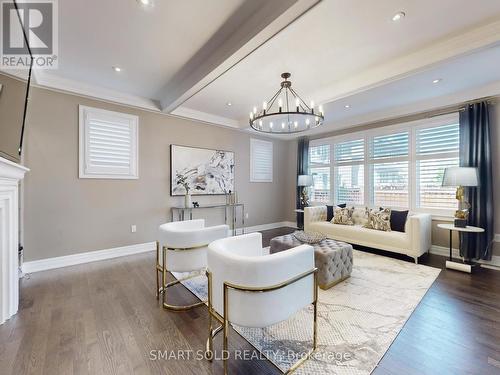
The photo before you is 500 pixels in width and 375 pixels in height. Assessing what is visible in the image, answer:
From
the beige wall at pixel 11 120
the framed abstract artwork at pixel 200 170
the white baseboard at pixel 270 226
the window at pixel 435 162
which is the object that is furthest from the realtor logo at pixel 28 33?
the window at pixel 435 162

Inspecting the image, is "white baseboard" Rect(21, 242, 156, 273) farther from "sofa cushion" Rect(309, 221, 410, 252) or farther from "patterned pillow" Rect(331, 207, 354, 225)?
"patterned pillow" Rect(331, 207, 354, 225)

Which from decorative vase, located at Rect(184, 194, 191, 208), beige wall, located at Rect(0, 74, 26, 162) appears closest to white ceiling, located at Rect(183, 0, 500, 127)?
decorative vase, located at Rect(184, 194, 191, 208)

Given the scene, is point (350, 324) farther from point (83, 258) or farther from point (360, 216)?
point (83, 258)

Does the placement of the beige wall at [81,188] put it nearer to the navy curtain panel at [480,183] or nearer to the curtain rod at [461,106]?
the curtain rod at [461,106]

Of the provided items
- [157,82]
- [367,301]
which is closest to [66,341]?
[367,301]

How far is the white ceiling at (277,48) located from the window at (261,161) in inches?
85.3

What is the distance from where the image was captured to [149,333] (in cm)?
193

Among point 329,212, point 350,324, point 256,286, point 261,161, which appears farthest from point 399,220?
point 256,286

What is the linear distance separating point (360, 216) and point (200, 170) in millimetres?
3579

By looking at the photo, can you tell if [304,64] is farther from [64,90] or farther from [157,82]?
[64,90]

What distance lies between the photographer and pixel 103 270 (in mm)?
3330

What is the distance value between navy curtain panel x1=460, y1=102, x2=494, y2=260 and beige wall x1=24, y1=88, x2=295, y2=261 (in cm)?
Result: 477

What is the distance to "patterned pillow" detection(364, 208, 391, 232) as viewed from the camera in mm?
4090

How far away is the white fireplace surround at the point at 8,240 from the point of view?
2.04 meters
